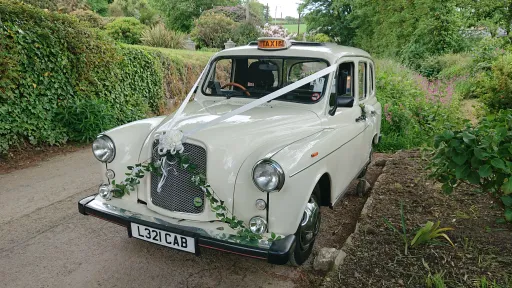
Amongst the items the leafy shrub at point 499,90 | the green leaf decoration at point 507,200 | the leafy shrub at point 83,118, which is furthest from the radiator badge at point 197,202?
the leafy shrub at point 499,90

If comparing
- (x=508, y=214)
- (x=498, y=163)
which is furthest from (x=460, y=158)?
(x=508, y=214)

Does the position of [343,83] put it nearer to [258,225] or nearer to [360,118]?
[360,118]

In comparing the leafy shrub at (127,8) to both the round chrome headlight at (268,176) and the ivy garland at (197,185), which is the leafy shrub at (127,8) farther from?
the round chrome headlight at (268,176)

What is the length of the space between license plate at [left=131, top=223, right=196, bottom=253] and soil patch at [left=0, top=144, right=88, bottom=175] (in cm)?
394

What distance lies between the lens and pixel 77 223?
4.12 metres

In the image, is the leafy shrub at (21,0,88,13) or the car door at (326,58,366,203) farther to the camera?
the leafy shrub at (21,0,88,13)

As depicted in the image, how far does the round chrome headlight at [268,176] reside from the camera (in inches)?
102

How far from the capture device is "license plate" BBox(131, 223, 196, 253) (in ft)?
9.02

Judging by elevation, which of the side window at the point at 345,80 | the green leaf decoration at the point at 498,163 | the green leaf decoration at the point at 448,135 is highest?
the side window at the point at 345,80

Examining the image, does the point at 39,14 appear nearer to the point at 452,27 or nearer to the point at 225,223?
the point at 225,223

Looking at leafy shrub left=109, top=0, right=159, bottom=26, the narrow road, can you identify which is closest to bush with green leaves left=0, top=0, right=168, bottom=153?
the narrow road

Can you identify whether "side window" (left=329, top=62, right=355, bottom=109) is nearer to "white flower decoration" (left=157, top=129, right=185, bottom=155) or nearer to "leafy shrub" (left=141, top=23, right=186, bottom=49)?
"white flower decoration" (left=157, top=129, right=185, bottom=155)

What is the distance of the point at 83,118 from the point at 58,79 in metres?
0.79

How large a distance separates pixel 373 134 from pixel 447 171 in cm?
216
